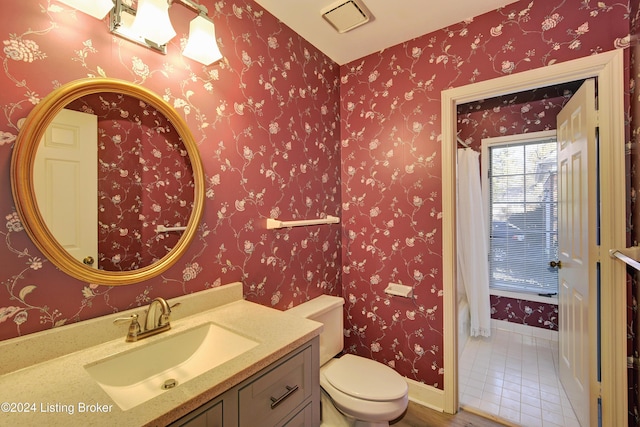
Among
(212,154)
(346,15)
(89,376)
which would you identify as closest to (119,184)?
(212,154)

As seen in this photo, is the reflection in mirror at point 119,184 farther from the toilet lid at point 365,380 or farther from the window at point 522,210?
the window at point 522,210

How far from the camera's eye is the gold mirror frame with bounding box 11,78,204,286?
860 mm

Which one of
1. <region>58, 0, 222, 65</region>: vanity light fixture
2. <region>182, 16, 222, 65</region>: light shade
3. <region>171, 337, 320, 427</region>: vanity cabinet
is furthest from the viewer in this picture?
<region>182, 16, 222, 65</region>: light shade

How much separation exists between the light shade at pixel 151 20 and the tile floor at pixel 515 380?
2690 millimetres

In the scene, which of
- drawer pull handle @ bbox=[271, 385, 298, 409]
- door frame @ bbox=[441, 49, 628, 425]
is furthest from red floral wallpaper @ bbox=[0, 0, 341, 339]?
door frame @ bbox=[441, 49, 628, 425]

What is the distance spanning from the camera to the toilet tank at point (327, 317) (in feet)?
5.85

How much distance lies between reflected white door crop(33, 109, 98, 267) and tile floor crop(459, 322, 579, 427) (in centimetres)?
238

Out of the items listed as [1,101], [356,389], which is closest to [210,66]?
[1,101]

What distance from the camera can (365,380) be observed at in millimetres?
1562

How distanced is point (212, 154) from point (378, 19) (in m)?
1.33

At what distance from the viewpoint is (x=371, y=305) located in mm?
2174

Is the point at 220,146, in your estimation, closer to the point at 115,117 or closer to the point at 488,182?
the point at 115,117

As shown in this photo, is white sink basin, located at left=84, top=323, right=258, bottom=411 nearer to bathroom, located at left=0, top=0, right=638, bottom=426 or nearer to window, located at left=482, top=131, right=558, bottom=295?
bathroom, located at left=0, top=0, right=638, bottom=426

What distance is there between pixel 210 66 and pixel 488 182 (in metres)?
3.00
